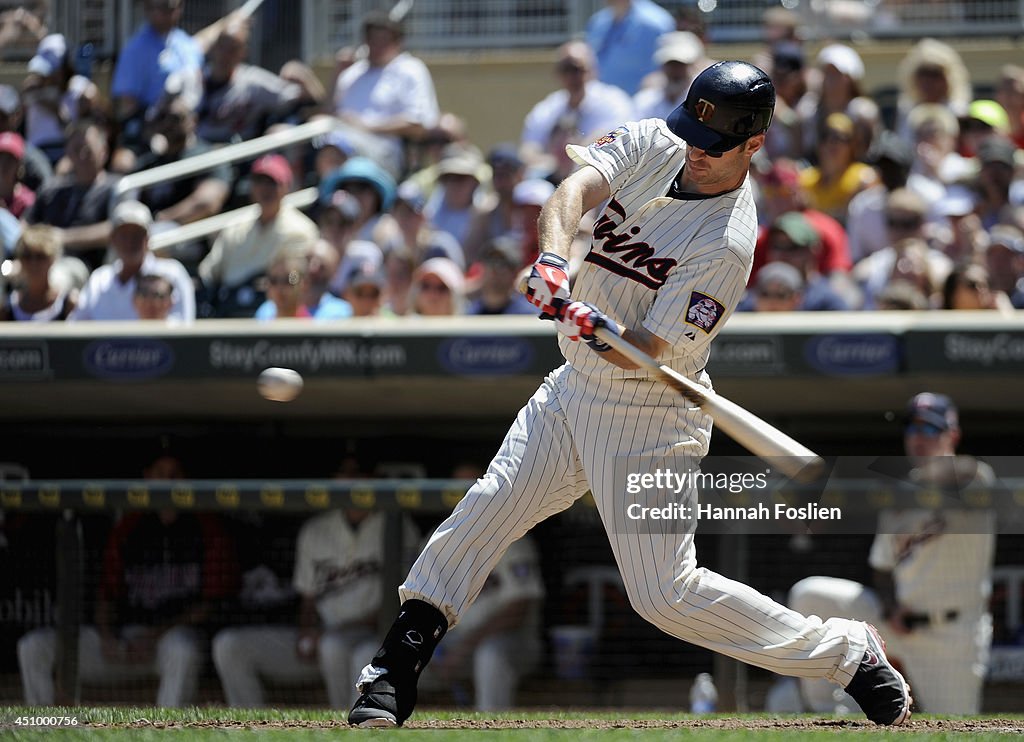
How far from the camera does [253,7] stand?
10.7 m

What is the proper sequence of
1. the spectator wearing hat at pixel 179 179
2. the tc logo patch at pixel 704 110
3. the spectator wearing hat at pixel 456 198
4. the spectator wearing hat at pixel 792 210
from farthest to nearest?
the spectator wearing hat at pixel 179 179, the spectator wearing hat at pixel 456 198, the spectator wearing hat at pixel 792 210, the tc logo patch at pixel 704 110

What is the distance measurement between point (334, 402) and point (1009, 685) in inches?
125

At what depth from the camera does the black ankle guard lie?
3.55 m

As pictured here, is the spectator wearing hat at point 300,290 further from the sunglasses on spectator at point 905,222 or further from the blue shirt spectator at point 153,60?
the blue shirt spectator at point 153,60

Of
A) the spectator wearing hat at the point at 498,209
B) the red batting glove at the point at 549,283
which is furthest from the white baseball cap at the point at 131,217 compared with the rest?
the red batting glove at the point at 549,283

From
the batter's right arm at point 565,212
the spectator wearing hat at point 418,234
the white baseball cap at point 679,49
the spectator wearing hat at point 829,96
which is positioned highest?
the white baseball cap at point 679,49

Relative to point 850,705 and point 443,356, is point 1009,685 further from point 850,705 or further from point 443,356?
point 443,356

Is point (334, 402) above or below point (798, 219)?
below

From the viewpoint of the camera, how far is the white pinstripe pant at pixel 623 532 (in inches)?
139

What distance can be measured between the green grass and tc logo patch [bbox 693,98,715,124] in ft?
4.60

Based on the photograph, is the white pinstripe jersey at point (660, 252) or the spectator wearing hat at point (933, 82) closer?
the white pinstripe jersey at point (660, 252)

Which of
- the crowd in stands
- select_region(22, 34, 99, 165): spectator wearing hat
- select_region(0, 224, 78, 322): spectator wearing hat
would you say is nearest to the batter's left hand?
the crowd in stands

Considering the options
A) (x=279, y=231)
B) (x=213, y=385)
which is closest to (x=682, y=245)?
(x=213, y=385)

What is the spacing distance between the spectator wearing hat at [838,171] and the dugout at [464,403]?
4.96ft
